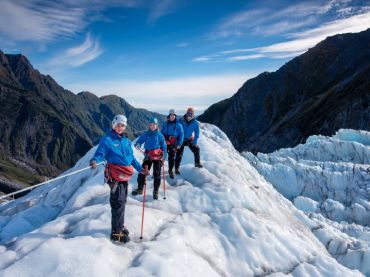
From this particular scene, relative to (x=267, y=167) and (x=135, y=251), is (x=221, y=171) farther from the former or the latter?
(x=267, y=167)

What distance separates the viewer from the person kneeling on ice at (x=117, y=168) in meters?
9.88

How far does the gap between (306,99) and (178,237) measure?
148003 mm

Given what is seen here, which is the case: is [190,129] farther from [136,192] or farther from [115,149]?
[115,149]

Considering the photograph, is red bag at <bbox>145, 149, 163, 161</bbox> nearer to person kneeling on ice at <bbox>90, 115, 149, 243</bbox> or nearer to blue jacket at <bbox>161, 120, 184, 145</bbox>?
blue jacket at <bbox>161, 120, 184, 145</bbox>

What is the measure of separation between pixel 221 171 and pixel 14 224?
8908 millimetres

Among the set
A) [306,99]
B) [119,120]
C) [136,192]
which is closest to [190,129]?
[136,192]

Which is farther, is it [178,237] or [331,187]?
[331,187]

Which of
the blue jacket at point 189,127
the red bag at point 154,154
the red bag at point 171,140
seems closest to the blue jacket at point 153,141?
the red bag at point 154,154

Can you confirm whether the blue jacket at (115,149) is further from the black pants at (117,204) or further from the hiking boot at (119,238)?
the hiking boot at (119,238)

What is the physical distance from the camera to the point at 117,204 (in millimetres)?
10008

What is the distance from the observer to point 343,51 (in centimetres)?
15125

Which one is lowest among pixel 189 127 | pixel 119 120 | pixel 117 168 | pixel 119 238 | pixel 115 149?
pixel 119 238

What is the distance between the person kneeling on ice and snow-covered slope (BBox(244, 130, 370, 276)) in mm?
12640

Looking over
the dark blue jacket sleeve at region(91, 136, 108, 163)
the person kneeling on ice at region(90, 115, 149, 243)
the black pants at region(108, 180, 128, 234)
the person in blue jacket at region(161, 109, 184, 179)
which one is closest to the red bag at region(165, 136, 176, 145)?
the person in blue jacket at region(161, 109, 184, 179)
